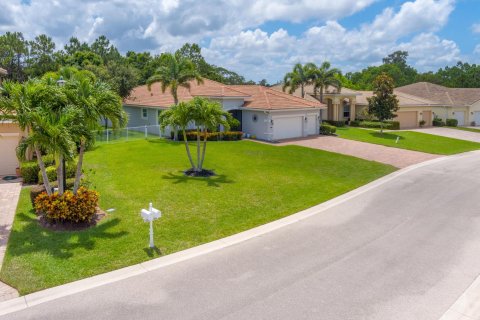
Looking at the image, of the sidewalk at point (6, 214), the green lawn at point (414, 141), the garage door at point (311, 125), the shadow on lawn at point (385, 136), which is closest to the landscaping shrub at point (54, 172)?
the sidewalk at point (6, 214)

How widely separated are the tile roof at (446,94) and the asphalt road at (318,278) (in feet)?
135

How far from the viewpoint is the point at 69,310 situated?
7465mm

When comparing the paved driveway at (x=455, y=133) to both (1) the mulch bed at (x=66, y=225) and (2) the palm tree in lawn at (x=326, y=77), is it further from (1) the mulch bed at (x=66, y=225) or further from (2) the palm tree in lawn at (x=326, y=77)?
(1) the mulch bed at (x=66, y=225)

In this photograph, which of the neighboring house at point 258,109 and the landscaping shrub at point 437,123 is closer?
the neighboring house at point 258,109

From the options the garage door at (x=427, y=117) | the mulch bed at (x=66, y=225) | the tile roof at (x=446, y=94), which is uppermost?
the tile roof at (x=446, y=94)

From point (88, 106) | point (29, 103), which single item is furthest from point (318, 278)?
point (29, 103)

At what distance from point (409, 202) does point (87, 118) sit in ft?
41.0

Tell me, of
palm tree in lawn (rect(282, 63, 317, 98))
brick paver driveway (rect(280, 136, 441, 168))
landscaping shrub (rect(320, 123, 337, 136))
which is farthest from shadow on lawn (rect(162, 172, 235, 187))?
palm tree in lawn (rect(282, 63, 317, 98))

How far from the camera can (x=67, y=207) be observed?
1141 centimetres

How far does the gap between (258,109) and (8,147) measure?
59.2ft

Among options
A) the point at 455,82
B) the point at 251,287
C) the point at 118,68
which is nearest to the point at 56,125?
the point at 251,287

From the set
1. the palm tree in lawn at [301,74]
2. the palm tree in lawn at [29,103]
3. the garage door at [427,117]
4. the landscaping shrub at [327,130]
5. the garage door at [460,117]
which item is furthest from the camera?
the garage door at [460,117]

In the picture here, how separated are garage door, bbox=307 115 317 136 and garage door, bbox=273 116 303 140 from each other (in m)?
0.99

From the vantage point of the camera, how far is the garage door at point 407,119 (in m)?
44.6
